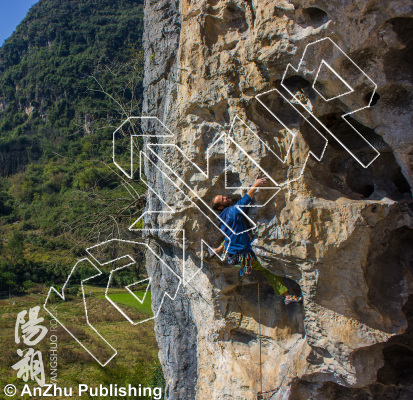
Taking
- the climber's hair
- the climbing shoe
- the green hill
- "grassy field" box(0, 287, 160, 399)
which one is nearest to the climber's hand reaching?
the climber's hair

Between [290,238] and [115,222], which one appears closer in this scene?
[290,238]

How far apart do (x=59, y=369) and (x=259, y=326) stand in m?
6.07

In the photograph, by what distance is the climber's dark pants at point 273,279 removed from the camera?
421 cm

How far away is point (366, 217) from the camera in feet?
11.2

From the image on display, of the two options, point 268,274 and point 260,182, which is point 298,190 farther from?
point 268,274

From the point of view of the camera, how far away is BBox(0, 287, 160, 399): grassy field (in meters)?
8.34

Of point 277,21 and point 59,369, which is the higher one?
point 277,21

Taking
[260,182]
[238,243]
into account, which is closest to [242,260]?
[238,243]

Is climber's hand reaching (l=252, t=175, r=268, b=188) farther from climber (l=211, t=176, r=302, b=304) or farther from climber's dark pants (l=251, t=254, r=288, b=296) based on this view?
climber's dark pants (l=251, t=254, r=288, b=296)

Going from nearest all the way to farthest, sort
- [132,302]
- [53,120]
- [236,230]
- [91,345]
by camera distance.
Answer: [236,230] → [91,345] → [132,302] → [53,120]

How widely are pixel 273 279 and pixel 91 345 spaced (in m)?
7.40

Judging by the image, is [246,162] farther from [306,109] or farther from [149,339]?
[149,339]

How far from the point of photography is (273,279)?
4281 mm

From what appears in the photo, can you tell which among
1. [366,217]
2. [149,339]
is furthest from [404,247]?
[149,339]
